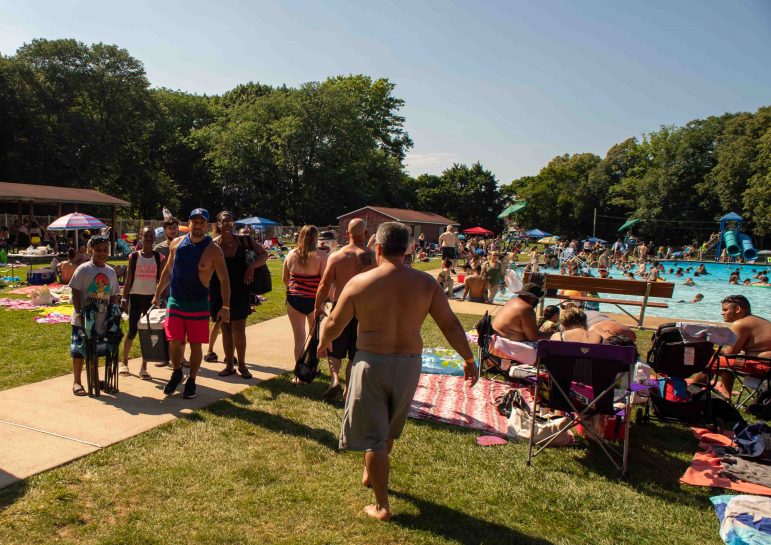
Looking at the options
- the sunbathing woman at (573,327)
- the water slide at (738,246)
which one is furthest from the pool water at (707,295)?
the sunbathing woman at (573,327)

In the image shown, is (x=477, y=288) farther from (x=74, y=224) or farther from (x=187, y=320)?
(x=74, y=224)

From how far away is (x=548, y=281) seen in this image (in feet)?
33.2

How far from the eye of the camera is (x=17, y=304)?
33.8 ft

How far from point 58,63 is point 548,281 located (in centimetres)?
4252

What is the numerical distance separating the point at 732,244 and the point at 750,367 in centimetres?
3628

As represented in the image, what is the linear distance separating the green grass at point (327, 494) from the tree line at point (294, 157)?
134 ft

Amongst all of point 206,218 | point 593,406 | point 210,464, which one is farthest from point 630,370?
point 206,218

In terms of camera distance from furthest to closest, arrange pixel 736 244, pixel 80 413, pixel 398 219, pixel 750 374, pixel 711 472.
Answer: pixel 398 219, pixel 736 244, pixel 750 374, pixel 80 413, pixel 711 472

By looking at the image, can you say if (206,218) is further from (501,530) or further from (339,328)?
(501,530)

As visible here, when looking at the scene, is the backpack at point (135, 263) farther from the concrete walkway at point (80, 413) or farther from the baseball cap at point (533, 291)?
the baseball cap at point (533, 291)

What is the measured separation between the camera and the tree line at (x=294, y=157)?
3847 centimetres

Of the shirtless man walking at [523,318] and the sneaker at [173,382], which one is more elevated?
the shirtless man walking at [523,318]

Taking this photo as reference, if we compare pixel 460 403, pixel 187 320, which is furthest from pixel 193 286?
pixel 460 403

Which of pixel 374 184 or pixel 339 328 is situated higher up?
pixel 374 184
